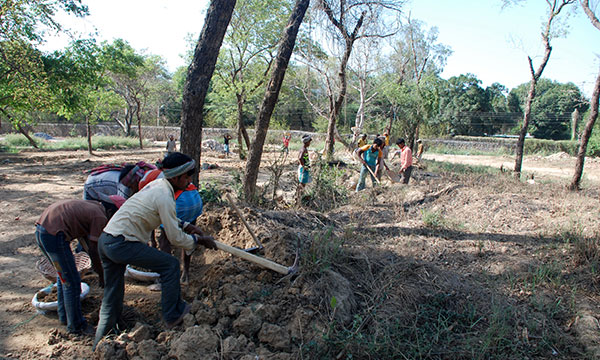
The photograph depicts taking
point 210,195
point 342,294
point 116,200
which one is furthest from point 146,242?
point 210,195

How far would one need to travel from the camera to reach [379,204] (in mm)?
7227

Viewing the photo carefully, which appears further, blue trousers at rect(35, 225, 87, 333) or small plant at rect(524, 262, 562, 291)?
small plant at rect(524, 262, 562, 291)

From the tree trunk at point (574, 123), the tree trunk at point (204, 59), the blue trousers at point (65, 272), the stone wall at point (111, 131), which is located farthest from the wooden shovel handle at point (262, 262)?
the tree trunk at point (574, 123)

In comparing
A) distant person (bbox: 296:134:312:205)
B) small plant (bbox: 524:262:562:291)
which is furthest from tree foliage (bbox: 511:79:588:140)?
small plant (bbox: 524:262:562:291)

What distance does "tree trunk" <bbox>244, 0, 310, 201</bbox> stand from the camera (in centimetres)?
589

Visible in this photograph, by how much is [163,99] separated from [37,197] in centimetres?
3034

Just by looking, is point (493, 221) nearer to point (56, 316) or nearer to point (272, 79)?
point (272, 79)

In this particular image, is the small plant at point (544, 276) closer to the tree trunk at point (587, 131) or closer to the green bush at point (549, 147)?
the tree trunk at point (587, 131)

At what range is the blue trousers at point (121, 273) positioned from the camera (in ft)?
7.99

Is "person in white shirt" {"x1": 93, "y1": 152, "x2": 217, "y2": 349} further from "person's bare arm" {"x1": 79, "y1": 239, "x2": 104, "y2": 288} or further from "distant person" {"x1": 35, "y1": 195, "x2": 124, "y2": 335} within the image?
"person's bare arm" {"x1": 79, "y1": 239, "x2": 104, "y2": 288}

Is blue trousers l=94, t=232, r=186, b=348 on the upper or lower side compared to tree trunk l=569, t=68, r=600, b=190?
lower

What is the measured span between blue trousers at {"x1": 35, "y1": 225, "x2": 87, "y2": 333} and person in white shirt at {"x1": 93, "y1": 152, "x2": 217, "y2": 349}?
0.24 metres

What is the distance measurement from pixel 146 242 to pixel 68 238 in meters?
0.64

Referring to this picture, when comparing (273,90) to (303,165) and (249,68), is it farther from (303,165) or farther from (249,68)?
(249,68)
